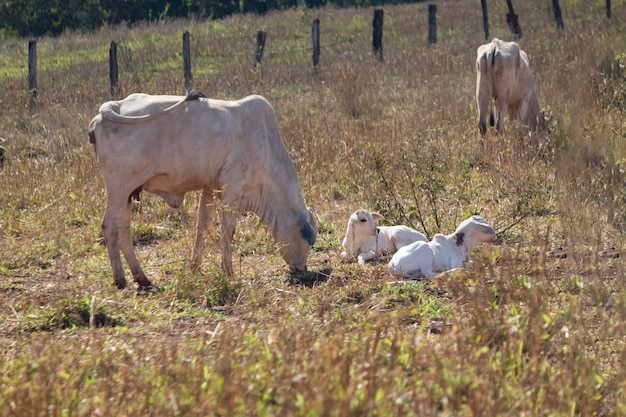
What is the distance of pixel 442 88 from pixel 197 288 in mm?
10665

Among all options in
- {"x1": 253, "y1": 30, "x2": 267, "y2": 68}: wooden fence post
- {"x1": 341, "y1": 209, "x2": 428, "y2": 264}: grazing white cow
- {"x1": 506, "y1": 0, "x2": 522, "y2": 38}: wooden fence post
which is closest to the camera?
{"x1": 341, "y1": 209, "x2": 428, "y2": 264}: grazing white cow

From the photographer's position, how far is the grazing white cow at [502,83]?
39.3 ft

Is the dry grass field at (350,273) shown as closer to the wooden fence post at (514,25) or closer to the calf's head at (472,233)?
the calf's head at (472,233)

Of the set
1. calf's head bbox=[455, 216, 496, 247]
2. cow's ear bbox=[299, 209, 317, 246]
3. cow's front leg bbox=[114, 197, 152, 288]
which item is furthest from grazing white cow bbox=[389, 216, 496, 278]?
cow's front leg bbox=[114, 197, 152, 288]

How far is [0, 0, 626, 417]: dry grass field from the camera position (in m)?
3.96

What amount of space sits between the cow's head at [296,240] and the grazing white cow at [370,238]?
13.6 inches

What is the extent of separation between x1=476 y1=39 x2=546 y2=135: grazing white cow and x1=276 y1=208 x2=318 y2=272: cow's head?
15.6ft

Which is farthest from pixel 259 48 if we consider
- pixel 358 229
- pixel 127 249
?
pixel 127 249

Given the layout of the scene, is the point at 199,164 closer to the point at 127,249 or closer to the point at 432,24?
the point at 127,249

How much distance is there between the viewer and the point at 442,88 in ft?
54.1

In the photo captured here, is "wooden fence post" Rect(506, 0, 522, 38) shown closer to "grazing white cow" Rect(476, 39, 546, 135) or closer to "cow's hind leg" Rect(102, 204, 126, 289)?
"grazing white cow" Rect(476, 39, 546, 135)

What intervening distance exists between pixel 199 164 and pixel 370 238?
148 centimetres

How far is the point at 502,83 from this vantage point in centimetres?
1205

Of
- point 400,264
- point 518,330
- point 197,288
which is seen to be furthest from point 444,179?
point 518,330
